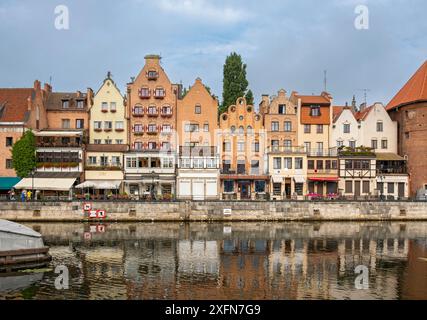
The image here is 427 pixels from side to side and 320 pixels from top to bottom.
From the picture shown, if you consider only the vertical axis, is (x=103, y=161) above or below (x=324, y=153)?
below

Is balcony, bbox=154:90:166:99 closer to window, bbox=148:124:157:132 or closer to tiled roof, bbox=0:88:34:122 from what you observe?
window, bbox=148:124:157:132

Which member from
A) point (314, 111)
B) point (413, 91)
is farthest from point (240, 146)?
point (413, 91)

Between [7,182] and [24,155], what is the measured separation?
409 cm

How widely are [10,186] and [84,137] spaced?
12.2 meters

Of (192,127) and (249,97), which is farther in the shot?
(249,97)

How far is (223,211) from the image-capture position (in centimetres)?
6100

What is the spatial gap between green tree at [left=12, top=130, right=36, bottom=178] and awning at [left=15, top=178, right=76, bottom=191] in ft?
8.54

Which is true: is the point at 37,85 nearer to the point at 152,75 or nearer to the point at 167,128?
the point at 152,75

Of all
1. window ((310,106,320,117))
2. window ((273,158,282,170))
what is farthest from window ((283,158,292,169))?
window ((310,106,320,117))

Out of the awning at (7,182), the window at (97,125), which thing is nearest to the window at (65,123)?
the window at (97,125)

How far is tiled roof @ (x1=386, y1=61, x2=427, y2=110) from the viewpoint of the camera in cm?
7600

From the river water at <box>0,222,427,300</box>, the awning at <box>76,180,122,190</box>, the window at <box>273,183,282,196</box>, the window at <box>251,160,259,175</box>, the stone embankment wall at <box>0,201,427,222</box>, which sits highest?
the window at <box>251,160,259,175</box>
